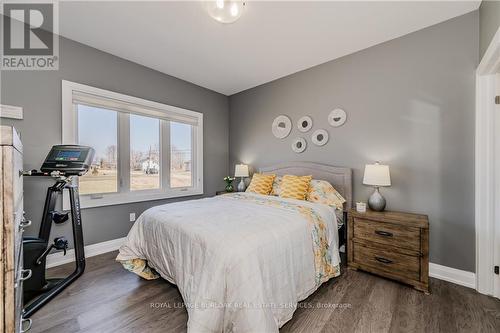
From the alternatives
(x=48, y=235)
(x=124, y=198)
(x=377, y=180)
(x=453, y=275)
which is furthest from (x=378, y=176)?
(x=48, y=235)

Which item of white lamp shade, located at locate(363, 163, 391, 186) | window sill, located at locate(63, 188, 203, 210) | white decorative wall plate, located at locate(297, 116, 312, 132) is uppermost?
white decorative wall plate, located at locate(297, 116, 312, 132)

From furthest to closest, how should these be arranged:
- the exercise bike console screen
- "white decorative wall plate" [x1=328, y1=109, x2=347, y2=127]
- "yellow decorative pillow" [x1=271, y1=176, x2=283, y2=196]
A: "yellow decorative pillow" [x1=271, y1=176, x2=283, y2=196], "white decorative wall plate" [x1=328, y1=109, x2=347, y2=127], the exercise bike console screen

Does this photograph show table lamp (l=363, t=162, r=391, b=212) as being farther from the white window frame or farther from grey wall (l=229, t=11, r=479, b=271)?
the white window frame

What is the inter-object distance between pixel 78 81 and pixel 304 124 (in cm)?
308

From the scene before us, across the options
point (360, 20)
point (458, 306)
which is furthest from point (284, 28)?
point (458, 306)

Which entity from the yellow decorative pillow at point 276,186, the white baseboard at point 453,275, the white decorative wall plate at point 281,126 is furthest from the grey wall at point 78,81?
the white baseboard at point 453,275

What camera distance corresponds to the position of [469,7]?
205cm

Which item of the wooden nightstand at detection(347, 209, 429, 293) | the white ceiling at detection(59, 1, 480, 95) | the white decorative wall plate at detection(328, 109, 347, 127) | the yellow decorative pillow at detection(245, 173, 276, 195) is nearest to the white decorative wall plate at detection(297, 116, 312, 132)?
the white decorative wall plate at detection(328, 109, 347, 127)

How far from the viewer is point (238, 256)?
4.36ft

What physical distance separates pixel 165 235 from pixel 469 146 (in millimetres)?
2979

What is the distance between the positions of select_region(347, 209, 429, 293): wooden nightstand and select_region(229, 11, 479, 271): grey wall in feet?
1.23

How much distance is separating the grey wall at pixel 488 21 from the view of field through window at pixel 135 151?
3.79 m

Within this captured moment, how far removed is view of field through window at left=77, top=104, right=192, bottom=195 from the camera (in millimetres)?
2805

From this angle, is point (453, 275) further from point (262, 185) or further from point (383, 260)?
point (262, 185)
